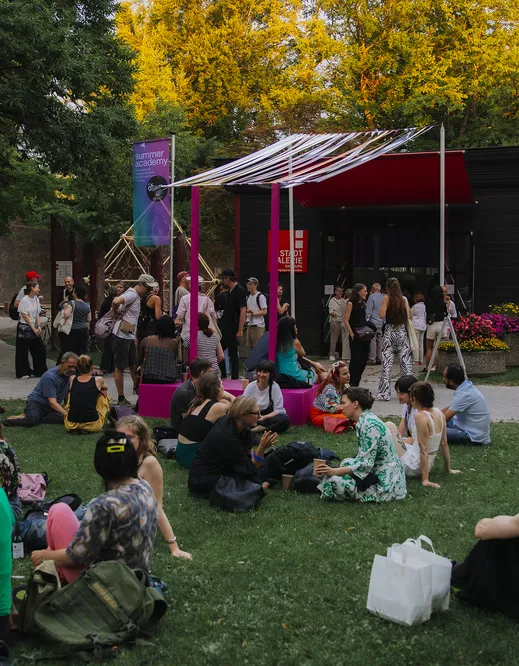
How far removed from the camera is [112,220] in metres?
27.6

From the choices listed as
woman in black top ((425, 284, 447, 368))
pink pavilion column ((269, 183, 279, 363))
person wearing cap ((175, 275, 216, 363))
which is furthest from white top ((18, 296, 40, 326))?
woman in black top ((425, 284, 447, 368))

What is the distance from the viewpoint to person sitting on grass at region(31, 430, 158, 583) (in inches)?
184

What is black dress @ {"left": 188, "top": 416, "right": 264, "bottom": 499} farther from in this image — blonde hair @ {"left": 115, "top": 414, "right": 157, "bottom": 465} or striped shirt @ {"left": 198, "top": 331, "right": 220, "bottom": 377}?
striped shirt @ {"left": 198, "top": 331, "right": 220, "bottom": 377}

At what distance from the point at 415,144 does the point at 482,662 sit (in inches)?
1071

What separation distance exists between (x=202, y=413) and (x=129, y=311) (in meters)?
4.52

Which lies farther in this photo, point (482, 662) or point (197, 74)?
point (197, 74)

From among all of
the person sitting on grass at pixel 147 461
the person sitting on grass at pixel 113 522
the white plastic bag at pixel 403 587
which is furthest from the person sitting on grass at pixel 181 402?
the white plastic bag at pixel 403 587

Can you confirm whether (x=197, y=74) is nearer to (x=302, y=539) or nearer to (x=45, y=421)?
(x=45, y=421)

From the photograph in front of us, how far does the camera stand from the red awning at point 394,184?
15195 millimetres

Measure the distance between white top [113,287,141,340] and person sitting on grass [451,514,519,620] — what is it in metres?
7.89

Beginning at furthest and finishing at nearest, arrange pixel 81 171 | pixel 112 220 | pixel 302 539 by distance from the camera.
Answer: pixel 112 220
pixel 81 171
pixel 302 539

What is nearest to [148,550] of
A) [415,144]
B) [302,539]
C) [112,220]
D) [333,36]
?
[302,539]

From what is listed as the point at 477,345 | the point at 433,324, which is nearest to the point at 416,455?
the point at 477,345

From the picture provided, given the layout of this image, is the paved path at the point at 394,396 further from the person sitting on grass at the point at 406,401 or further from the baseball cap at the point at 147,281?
the person sitting on grass at the point at 406,401
